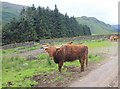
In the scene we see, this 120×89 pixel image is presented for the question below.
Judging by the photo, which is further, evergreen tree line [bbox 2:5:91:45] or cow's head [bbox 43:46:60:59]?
evergreen tree line [bbox 2:5:91:45]

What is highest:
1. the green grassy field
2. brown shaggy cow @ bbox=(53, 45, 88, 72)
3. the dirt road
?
brown shaggy cow @ bbox=(53, 45, 88, 72)

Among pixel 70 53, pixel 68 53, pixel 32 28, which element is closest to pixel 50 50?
pixel 68 53

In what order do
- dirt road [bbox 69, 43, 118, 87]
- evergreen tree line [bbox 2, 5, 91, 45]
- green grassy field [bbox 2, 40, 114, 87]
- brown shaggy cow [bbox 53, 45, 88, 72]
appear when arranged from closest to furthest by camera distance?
dirt road [bbox 69, 43, 118, 87] → green grassy field [bbox 2, 40, 114, 87] → brown shaggy cow [bbox 53, 45, 88, 72] → evergreen tree line [bbox 2, 5, 91, 45]

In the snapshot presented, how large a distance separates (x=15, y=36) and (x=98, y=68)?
35091mm

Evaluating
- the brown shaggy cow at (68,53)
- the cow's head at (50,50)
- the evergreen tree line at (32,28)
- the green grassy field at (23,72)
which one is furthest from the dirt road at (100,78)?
the evergreen tree line at (32,28)

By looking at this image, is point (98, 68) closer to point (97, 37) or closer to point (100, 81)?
point (100, 81)

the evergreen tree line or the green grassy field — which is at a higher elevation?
the evergreen tree line

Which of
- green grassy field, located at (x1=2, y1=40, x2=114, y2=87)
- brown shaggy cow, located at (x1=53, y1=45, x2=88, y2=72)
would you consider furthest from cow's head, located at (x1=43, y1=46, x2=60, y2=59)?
green grassy field, located at (x1=2, y1=40, x2=114, y2=87)

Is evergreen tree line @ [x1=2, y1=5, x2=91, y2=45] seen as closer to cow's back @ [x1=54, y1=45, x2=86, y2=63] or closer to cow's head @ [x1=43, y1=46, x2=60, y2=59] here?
cow's back @ [x1=54, y1=45, x2=86, y2=63]

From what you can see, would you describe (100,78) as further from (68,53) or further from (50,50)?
(50,50)

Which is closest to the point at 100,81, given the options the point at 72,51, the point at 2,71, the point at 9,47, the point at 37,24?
the point at 72,51

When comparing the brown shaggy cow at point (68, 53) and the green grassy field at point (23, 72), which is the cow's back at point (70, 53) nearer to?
the brown shaggy cow at point (68, 53)

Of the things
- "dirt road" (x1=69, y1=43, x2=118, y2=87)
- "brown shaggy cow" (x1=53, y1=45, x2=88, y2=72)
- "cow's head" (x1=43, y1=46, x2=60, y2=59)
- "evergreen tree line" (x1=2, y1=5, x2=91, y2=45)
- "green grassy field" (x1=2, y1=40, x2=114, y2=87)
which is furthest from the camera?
"evergreen tree line" (x1=2, y1=5, x2=91, y2=45)

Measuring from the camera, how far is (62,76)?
18.1 meters
